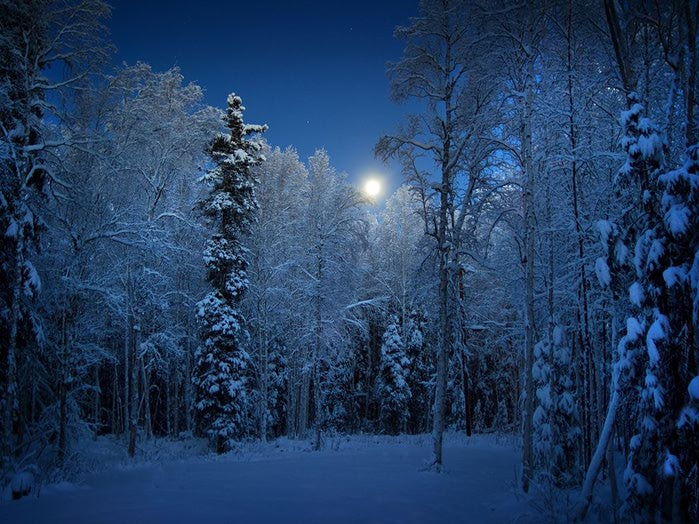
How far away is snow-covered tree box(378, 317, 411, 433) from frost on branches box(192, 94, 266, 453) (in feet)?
34.5

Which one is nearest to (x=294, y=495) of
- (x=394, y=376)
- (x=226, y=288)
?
(x=226, y=288)

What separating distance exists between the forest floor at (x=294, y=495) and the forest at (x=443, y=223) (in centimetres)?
76

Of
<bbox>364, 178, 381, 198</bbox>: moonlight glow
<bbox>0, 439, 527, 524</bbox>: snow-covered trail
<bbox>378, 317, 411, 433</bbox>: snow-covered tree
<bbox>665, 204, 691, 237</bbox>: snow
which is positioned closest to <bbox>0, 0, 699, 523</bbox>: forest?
<bbox>665, 204, 691, 237</bbox>: snow

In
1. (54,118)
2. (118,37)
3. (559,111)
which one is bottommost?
(559,111)

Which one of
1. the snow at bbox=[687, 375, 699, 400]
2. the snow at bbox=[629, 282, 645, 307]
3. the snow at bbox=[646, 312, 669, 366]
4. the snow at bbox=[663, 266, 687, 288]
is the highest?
the snow at bbox=[663, 266, 687, 288]

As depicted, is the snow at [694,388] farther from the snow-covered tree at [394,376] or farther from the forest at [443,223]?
the snow-covered tree at [394,376]

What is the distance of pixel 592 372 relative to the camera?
8.52 metres

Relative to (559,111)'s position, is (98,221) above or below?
below

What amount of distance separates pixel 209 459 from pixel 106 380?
2134 centimetres

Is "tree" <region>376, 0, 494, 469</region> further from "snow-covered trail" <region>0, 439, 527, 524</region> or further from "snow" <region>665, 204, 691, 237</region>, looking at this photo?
"snow" <region>665, 204, 691, 237</region>

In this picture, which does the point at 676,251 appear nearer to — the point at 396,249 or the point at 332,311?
the point at 332,311

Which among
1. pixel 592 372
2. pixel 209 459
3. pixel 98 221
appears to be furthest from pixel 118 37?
pixel 592 372

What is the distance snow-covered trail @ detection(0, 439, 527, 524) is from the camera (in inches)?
242

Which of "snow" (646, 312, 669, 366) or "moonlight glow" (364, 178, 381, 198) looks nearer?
"snow" (646, 312, 669, 366)
